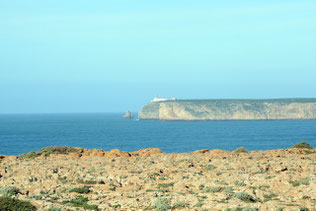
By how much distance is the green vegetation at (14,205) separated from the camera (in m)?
17.4

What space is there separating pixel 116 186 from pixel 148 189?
2.07 metres

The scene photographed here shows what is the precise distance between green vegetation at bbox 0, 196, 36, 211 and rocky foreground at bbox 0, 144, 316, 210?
50cm

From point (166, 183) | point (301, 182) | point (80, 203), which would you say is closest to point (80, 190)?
point (80, 203)

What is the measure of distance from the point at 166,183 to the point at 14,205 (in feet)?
32.7

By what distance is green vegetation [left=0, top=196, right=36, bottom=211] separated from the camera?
1738 cm

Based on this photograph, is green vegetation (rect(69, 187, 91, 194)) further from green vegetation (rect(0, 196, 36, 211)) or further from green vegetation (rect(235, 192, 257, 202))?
green vegetation (rect(235, 192, 257, 202))

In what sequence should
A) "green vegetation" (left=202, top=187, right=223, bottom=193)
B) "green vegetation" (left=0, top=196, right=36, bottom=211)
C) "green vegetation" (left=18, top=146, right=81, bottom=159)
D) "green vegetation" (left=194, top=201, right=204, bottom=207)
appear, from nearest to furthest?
1. "green vegetation" (left=0, top=196, right=36, bottom=211)
2. "green vegetation" (left=194, top=201, right=204, bottom=207)
3. "green vegetation" (left=202, top=187, right=223, bottom=193)
4. "green vegetation" (left=18, top=146, right=81, bottom=159)

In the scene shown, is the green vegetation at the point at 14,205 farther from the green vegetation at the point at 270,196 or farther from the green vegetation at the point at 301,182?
A: the green vegetation at the point at 301,182

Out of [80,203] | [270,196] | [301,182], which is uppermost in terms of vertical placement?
[301,182]

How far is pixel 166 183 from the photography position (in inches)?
1001

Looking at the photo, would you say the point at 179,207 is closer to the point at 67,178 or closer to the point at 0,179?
the point at 67,178

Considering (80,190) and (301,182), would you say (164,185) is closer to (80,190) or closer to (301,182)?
(80,190)

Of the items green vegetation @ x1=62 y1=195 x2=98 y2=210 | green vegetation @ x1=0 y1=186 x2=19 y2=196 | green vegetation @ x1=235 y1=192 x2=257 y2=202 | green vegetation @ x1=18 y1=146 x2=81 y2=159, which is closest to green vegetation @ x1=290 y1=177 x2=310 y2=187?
green vegetation @ x1=235 y1=192 x2=257 y2=202

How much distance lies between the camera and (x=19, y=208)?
17.4 meters
